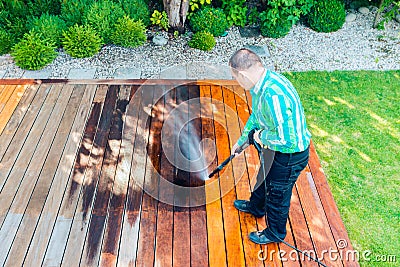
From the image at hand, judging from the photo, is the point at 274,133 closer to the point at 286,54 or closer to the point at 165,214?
the point at 165,214

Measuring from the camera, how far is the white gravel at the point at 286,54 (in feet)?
14.0

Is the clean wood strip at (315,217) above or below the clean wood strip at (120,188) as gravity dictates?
above

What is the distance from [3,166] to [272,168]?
2.17 m

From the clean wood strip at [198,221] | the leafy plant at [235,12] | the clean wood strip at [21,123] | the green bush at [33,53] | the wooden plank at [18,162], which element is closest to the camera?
the clean wood strip at [198,221]

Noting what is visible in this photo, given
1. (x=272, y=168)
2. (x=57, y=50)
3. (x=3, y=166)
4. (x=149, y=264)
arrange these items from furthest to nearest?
(x=57, y=50), (x=3, y=166), (x=149, y=264), (x=272, y=168)

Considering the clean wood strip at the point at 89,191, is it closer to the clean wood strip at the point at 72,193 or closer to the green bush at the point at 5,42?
the clean wood strip at the point at 72,193

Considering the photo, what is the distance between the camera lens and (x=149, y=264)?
7.91 ft

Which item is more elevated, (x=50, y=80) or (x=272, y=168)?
(x=272, y=168)

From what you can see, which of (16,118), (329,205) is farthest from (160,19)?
(329,205)

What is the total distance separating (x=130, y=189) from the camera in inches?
113

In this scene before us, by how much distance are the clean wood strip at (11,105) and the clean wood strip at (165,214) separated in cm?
149

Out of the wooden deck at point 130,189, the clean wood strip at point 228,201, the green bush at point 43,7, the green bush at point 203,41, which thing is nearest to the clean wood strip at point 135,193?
the wooden deck at point 130,189

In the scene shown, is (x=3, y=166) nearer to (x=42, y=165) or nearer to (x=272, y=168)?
(x=42, y=165)

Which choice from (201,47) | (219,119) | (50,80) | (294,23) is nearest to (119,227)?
(219,119)
